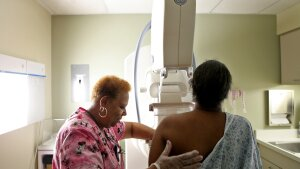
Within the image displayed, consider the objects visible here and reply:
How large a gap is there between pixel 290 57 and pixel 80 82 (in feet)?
7.57

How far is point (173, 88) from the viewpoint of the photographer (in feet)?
4.00

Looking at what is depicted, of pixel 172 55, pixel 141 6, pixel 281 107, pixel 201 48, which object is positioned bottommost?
pixel 281 107

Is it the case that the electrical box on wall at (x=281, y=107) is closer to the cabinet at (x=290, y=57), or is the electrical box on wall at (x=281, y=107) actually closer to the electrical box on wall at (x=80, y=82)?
the cabinet at (x=290, y=57)

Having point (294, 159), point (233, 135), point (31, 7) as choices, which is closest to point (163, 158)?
point (233, 135)

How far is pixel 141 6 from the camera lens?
2.57 meters

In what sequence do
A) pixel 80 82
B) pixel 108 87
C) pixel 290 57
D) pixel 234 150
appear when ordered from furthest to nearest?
pixel 80 82 < pixel 290 57 < pixel 108 87 < pixel 234 150

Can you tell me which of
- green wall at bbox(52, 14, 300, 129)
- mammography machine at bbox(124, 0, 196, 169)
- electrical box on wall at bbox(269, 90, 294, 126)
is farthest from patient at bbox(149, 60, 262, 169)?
electrical box on wall at bbox(269, 90, 294, 126)

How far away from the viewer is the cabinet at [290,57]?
101 inches

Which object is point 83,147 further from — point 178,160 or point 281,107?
point 281,107

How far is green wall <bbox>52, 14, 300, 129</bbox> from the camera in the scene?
2.80 meters

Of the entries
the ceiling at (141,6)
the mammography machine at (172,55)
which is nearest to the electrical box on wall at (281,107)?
the ceiling at (141,6)

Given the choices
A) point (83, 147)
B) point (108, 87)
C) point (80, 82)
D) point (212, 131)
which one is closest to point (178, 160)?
point (212, 131)

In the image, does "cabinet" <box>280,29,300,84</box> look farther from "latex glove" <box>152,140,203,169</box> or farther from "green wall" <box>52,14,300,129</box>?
"latex glove" <box>152,140,203,169</box>

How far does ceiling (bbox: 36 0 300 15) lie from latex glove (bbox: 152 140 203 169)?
6.01 ft
